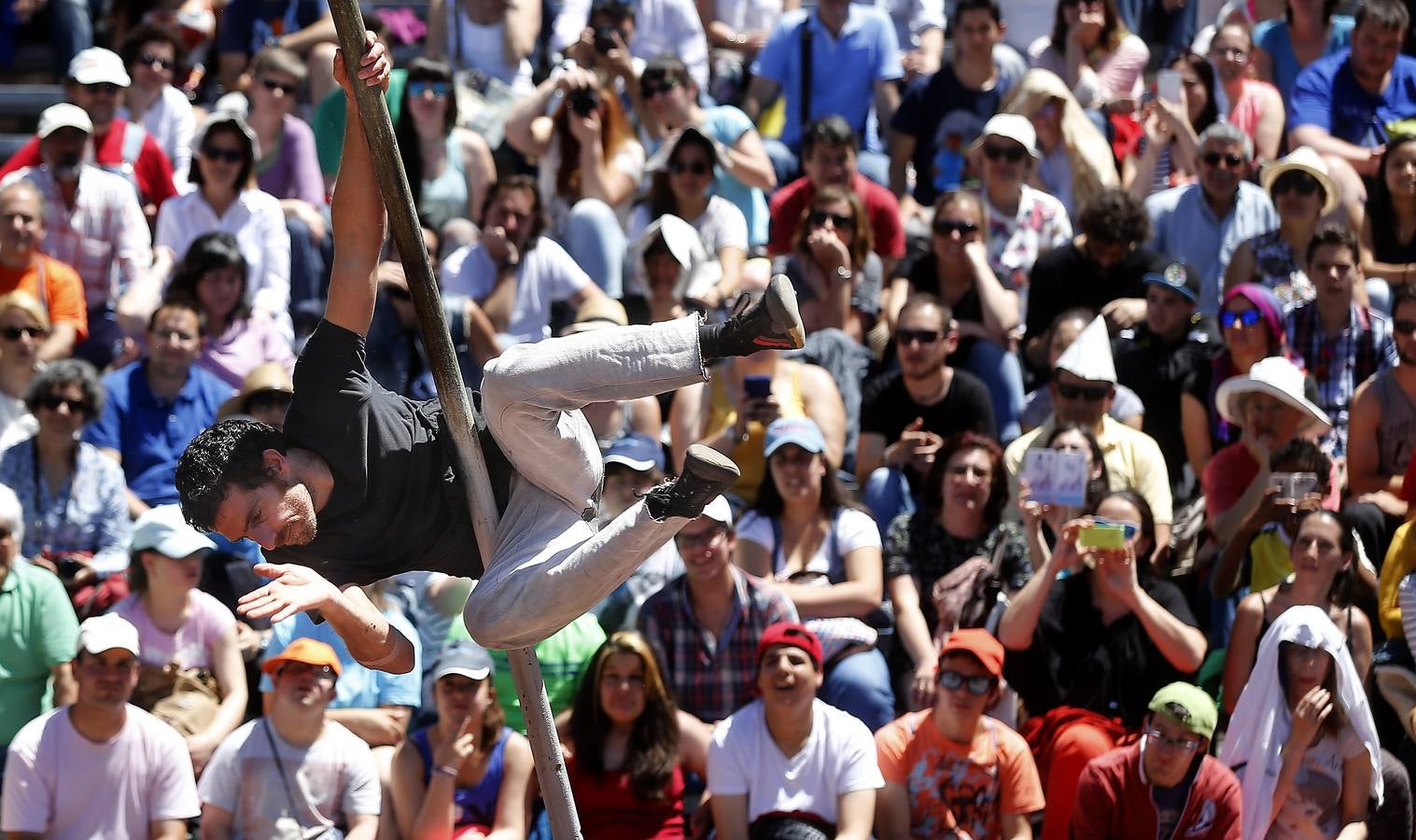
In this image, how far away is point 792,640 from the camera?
6.89 meters

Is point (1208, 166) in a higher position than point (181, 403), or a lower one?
lower

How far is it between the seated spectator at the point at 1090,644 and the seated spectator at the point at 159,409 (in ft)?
11.3

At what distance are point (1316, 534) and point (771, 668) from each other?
195cm

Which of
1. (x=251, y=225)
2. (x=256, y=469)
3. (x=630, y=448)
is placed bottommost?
(x=630, y=448)

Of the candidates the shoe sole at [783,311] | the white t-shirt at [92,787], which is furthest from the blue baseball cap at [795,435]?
the shoe sole at [783,311]

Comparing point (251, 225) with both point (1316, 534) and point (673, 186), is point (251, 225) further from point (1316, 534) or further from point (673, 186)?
point (1316, 534)

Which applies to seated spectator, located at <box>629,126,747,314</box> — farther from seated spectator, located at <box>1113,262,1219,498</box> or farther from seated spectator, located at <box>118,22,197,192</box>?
seated spectator, located at <box>118,22,197,192</box>

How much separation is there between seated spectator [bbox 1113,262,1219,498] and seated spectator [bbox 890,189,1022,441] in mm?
462

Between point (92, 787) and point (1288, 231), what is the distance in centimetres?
544

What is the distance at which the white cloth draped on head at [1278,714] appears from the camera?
6758mm

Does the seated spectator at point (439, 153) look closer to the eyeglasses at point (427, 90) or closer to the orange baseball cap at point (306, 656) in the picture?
the eyeglasses at point (427, 90)

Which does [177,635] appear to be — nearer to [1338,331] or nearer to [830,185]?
[830,185]

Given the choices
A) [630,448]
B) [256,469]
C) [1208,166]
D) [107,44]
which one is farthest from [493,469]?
[107,44]

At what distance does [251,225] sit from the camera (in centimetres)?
923
